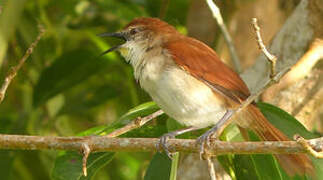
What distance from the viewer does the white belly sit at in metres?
3.04

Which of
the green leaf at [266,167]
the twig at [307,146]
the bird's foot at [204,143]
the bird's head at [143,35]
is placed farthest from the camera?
the bird's head at [143,35]

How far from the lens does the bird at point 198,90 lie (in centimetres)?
304

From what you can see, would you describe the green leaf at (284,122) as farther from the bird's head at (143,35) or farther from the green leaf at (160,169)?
the bird's head at (143,35)

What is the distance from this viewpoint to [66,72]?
14.3 ft

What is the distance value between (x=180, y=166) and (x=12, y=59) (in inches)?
74.0

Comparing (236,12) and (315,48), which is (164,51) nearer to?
(315,48)

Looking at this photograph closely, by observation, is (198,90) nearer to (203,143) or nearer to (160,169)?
(160,169)

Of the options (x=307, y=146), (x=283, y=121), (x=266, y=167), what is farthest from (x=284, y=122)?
(x=307, y=146)

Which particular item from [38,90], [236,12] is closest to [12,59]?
[38,90]

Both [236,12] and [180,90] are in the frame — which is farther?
[236,12]

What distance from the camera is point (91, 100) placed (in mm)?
4828

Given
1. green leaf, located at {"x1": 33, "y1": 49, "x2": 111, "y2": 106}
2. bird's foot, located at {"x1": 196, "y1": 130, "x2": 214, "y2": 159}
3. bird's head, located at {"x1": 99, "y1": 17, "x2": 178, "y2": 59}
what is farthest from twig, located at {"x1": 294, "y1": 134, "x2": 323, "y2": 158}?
green leaf, located at {"x1": 33, "y1": 49, "x2": 111, "y2": 106}

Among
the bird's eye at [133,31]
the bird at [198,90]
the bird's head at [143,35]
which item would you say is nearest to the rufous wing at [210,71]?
the bird at [198,90]

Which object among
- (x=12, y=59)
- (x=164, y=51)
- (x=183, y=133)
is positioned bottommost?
(x=183, y=133)
